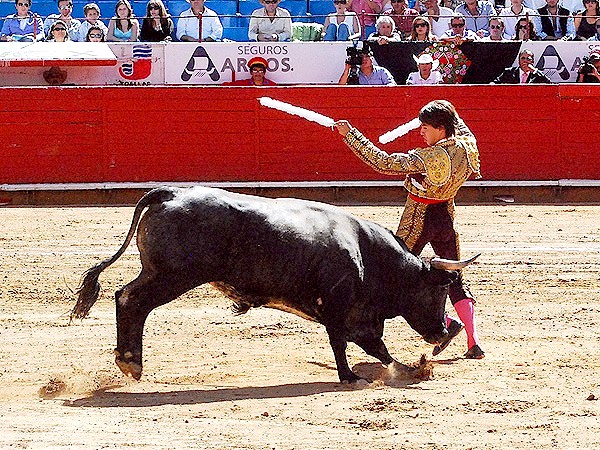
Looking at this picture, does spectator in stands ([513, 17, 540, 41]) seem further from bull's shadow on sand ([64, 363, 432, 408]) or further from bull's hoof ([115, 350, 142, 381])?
bull's hoof ([115, 350, 142, 381])

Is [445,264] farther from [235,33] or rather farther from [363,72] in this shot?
[235,33]

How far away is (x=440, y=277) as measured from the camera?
19.0ft

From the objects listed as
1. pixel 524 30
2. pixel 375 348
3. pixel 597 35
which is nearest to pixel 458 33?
pixel 524 30

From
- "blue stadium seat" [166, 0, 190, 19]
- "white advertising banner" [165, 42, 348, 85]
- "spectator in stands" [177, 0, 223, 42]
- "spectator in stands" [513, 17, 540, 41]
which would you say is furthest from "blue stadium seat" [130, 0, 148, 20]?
"spectator in stands" [513, 17, 540, 41]

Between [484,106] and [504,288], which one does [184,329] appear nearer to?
[504,288]

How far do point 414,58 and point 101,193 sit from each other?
3688mm

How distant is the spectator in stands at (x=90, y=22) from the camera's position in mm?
13305

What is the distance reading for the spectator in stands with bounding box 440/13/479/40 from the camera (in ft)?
41.8

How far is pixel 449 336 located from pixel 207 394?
4.54ft

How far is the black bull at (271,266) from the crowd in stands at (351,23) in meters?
7.27

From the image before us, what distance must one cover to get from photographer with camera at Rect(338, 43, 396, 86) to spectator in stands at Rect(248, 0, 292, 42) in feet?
2.44

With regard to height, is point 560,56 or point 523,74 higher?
point 560,56

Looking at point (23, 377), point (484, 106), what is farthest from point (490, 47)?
point (23, 377)

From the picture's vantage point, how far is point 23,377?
217 inches
